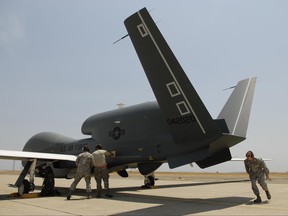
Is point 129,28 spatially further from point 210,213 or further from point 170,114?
point 210,213

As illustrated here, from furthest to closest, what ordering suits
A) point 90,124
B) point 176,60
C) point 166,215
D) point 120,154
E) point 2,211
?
point 90,124 → point 120,154 → point 176,60 → point 2,211 → point 166,215

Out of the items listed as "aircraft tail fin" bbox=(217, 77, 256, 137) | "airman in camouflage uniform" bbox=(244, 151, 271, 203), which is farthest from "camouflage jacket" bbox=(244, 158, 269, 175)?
"aircraft tail fin" bbox=(217, 77, 256, 137)

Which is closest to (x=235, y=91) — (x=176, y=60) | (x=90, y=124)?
(x=176, y=60)

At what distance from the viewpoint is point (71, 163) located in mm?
14555

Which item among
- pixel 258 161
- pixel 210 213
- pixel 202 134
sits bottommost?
pixel 210 213

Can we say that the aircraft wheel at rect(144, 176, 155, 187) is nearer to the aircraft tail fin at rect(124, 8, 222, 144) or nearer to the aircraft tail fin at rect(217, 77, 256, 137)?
the aircraft tail fin at rect(217, 77, 256, 137)

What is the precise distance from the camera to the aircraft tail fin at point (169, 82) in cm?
891

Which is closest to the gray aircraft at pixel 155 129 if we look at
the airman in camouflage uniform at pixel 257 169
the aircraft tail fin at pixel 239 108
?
the aircraft tail fin at pixel 239 108

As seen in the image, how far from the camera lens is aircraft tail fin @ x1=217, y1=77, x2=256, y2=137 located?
12281 mm

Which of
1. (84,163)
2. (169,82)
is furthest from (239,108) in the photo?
(84,163)

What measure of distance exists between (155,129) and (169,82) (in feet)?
12.9

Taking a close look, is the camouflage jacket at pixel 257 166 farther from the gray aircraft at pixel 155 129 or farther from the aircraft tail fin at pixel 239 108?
the aircraft tail fin at pixel 239 108

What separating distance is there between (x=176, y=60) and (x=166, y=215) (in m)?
4.42

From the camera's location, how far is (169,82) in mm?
9164
